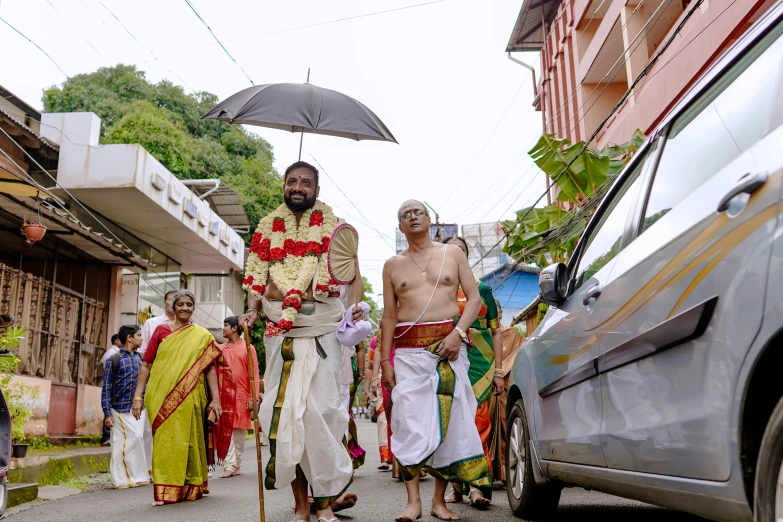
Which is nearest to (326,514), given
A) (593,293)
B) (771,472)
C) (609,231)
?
(593,293)

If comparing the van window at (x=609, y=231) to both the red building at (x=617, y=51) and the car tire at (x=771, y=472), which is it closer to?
the car tire at (x=771, y=472)

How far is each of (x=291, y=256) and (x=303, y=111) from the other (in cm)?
120

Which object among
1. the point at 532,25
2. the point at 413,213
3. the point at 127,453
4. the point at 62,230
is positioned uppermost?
the point at 532,25

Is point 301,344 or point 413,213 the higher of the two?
point 413,213

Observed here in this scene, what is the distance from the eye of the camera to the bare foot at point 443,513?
17.5 feet

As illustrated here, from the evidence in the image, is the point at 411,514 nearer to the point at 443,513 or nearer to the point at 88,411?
the point at 443,513

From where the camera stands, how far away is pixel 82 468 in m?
10.1

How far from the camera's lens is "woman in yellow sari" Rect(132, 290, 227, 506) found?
7309mm

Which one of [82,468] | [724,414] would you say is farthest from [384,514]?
[82,468]

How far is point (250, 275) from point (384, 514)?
6.34 ft

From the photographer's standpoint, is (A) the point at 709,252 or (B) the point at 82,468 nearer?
(A) the point at 709,252

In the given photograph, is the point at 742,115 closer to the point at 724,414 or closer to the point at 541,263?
the point at 724,414

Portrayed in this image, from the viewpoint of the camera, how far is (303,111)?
6.18 m

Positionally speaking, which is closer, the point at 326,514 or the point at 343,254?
the point at 326,514
